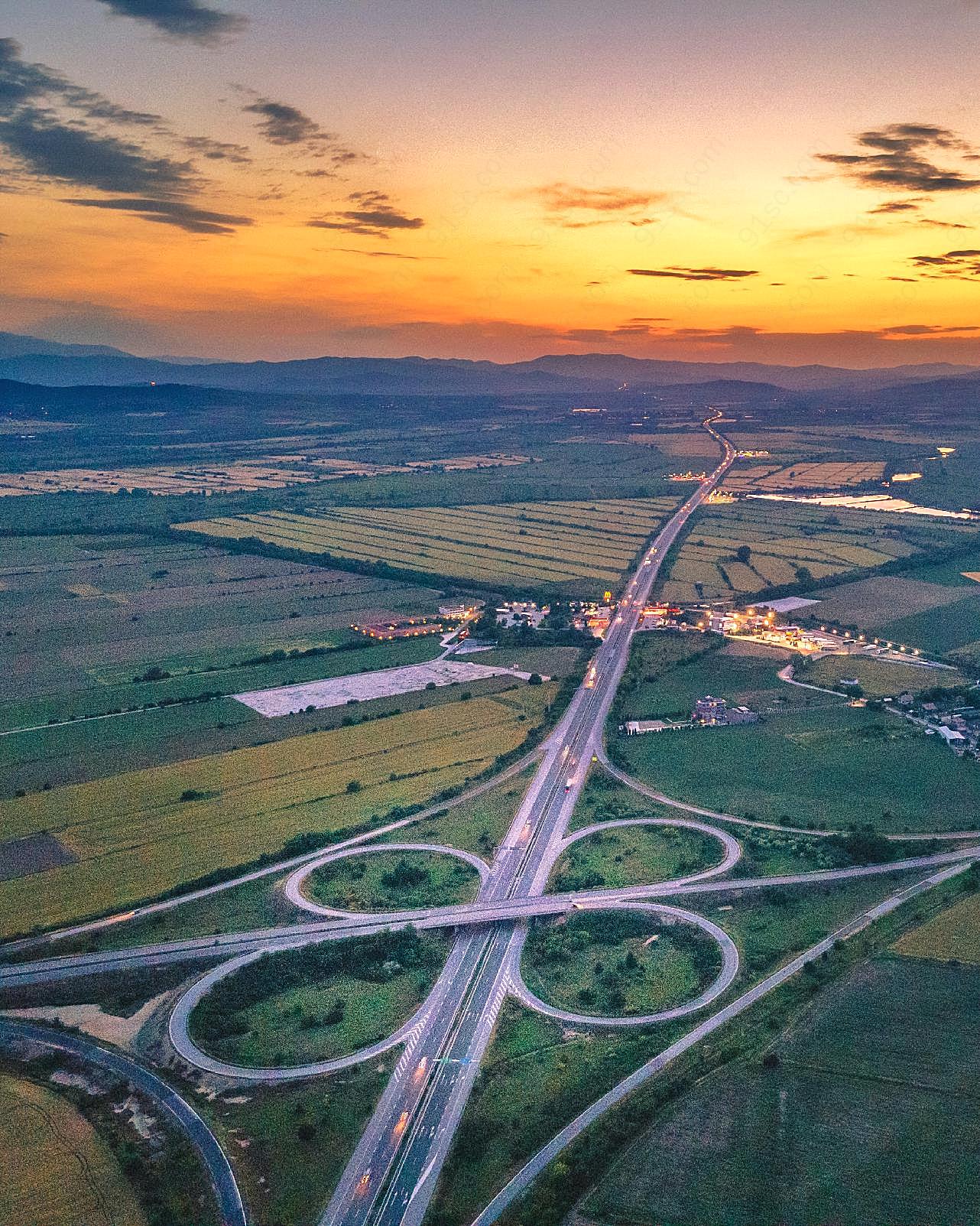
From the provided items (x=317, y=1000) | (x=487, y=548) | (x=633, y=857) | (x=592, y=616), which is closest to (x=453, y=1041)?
(x=317, y=1000)

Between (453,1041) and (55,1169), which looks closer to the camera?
(55,1169)

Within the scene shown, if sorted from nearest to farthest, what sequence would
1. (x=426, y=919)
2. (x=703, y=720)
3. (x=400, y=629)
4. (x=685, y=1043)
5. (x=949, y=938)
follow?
1. (x=685, y=1043)
2. (x=949, y=938)
3. (x=426, y=919)
4. (x=703, y=720)
5. (x=400, y=629)

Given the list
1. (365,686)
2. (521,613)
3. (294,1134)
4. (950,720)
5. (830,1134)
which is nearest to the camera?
(830,1134)

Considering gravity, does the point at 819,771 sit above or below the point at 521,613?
below

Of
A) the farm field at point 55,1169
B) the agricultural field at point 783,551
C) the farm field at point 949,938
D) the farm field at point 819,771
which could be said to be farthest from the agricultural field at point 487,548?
the farm field at point 55,1169

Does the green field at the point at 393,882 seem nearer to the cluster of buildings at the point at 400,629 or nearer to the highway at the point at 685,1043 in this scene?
the highway at the point at 685,1043

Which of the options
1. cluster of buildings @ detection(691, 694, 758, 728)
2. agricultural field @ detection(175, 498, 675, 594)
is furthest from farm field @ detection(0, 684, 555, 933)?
agricultural field @ detection(175, 498, 675, 594)

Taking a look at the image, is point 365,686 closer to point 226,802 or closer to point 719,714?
point 226,802
